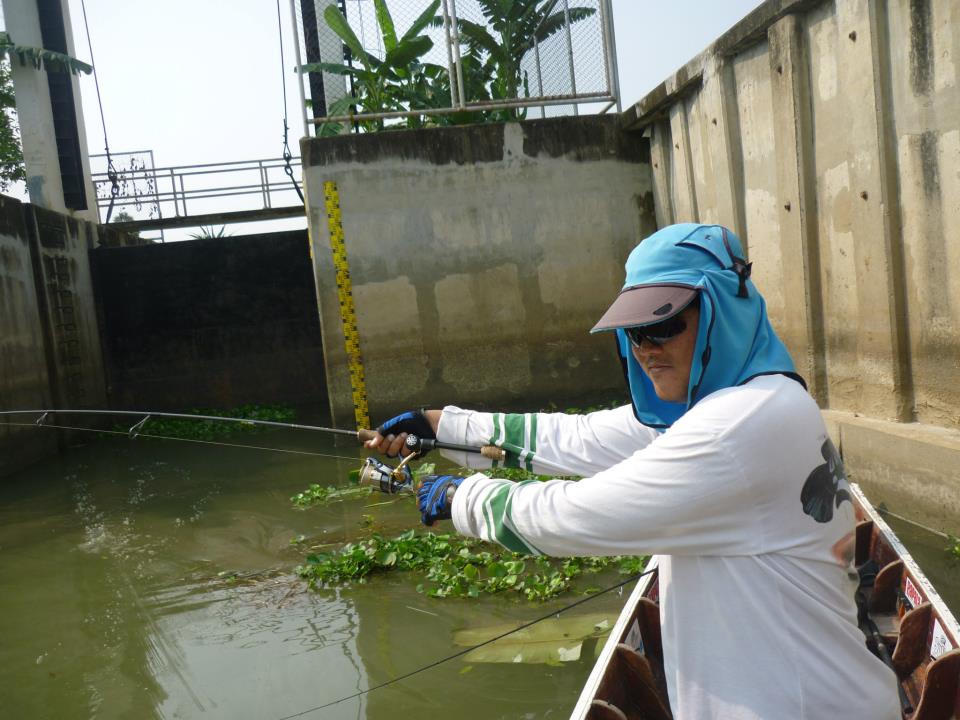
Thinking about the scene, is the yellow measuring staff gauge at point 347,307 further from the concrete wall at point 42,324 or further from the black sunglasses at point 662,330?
the black sunglasses at point 662,330

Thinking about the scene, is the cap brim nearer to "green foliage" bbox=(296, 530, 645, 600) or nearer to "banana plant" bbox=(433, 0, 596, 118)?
"green foliage" bbox=(296, 530, 645, 600)

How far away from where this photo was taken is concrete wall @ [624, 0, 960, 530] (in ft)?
16.9

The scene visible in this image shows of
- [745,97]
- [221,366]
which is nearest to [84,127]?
[221,366]

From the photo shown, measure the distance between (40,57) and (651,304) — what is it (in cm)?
1596

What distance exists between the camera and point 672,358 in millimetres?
1883

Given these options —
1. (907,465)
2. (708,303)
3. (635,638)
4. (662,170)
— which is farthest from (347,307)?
(708,303)

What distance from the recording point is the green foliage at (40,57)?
14383 millimetres

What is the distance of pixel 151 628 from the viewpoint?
5309 millimetres

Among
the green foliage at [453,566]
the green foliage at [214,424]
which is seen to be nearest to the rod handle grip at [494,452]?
the green foliage at [453,566]

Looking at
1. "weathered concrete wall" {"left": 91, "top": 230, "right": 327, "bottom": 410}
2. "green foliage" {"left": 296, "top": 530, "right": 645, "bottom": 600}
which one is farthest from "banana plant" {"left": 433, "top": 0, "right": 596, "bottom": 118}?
"green foliage" {"left": 296, "top": 530, "right": 645, "bottom": 600}

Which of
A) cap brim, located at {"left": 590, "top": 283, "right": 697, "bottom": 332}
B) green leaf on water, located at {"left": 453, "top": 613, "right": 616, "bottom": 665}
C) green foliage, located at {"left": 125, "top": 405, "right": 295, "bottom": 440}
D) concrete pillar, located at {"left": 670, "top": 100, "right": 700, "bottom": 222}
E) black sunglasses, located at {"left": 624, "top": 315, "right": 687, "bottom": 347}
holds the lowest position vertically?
green leaf on water, located at {"left": 453, "top": 613, "right": 616, "bottom": 665}

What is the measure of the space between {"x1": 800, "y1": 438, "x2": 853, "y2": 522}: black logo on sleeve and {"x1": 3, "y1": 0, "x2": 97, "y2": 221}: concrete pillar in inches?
597

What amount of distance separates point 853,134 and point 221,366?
1137 cm

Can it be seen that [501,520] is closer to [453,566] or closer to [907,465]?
[453,566]
